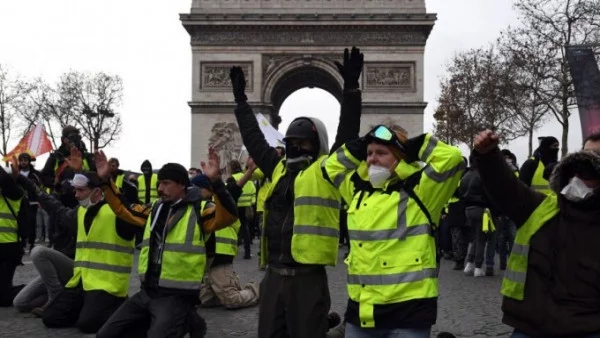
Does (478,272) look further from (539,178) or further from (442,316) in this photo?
(442,316)

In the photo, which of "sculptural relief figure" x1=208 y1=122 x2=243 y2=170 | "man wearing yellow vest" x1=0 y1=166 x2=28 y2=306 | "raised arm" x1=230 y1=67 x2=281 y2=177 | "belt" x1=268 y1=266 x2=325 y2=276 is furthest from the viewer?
"sculptural relief figure" x1=208 y1=122 x2=243 y2=170

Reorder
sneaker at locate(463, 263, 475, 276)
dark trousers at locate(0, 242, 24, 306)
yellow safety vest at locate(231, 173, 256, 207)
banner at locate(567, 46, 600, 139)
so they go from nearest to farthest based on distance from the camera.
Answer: banner at locate(567, 46, 600, 139), dark trousers at locate(0, 242, 24, 306), sneaker at locate(463, 263, 475, 276), yellow safety vest at locate(231, 173, 256, 207)

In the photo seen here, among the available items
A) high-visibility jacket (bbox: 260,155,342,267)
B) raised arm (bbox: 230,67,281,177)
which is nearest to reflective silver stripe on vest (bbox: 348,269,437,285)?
high-visibility jacket (bbox: 260,155,342,267)

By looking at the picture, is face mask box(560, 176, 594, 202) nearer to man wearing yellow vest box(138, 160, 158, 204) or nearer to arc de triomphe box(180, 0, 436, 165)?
man wearing yellow vest box(138, 160, 158, 204)

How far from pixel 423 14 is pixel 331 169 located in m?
31.9

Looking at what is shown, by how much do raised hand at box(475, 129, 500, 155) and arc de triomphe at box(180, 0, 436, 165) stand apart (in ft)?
103

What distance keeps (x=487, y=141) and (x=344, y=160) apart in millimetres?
979

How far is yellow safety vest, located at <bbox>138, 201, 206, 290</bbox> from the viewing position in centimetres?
568

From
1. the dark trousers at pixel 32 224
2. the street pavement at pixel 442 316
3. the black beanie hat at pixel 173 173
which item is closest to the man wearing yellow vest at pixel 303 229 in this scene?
the black beanie hat at pixel 173 173

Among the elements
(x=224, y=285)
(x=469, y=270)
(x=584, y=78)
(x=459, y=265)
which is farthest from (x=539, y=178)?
(x=224, y=285)

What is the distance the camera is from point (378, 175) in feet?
13.0

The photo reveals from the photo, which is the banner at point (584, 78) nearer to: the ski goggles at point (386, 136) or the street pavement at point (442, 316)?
the street pavement at point (442, 316)

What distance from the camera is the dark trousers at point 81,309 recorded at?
6.84 m

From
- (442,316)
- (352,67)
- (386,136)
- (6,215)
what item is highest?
(352,67)
